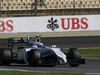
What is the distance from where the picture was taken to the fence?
3369 centimetres

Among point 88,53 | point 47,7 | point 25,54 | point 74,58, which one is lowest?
point 88,53

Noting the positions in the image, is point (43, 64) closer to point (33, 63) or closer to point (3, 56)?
point (33, 63)

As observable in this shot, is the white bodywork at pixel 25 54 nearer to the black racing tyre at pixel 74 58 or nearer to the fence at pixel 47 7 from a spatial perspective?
the black racing tyre at pixel 74 58

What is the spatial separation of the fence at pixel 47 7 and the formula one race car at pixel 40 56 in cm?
1940

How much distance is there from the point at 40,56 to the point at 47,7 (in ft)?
76.9

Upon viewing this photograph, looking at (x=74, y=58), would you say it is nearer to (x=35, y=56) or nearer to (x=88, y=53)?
(x=35, y=56)

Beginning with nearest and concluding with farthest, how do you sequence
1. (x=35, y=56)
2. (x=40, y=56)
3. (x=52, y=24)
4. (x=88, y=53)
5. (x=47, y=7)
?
(x=35, y=56) < (x=40, y=56) < (x=88, y=53) < (x=52, y=24) < (x=47, y=7)

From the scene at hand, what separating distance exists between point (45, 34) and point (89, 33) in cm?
433

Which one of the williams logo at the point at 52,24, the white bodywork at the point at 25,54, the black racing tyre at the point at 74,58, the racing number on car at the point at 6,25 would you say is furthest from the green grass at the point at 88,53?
the racing number on car at the point at 6,25

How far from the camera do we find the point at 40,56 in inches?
480

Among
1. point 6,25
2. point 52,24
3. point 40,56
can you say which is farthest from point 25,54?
point 52,24

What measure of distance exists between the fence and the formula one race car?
19.4 meters

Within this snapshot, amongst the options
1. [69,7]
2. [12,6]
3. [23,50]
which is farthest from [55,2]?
[23,50]

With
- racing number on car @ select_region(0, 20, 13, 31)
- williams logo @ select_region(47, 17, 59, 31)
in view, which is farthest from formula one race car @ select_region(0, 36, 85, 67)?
williams logo @ select_region(47, 17, 59, 31)
